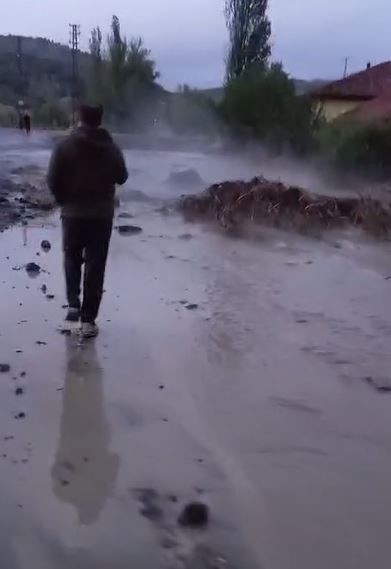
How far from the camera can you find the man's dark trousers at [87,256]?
654 cm

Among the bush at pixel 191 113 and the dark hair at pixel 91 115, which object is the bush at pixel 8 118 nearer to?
the bush at pixel 191 113

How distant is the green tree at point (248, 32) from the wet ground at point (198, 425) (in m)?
35.6

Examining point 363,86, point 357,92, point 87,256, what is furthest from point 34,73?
point 87,256

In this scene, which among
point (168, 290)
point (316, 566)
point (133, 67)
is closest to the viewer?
point (316, 566)

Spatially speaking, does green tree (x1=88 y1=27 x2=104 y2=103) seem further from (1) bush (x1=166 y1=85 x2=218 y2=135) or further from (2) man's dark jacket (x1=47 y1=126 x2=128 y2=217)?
(2) man's dark jacket (x1=47 y1=126 x2=128 y2=217)

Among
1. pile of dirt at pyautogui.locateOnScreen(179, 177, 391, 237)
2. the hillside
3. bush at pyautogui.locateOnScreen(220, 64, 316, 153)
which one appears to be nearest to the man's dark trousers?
pile of dirt at pyautogui.locateOnScreen(179, 177, 391, 237)

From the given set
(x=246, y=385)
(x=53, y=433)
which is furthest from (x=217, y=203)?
(x=53, y=433)

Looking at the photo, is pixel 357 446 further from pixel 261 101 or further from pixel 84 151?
pixel 261 101

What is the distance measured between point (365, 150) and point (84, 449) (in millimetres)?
16195

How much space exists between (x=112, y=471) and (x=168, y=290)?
4383 mm

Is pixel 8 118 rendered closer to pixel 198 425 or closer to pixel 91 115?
pixel 91 115

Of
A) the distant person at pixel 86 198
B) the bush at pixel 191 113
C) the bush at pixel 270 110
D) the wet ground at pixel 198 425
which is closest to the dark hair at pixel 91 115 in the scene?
the distant person at pixel 86 198

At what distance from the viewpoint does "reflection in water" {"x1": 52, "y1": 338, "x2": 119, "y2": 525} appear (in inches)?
155

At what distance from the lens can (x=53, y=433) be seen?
468 cm
